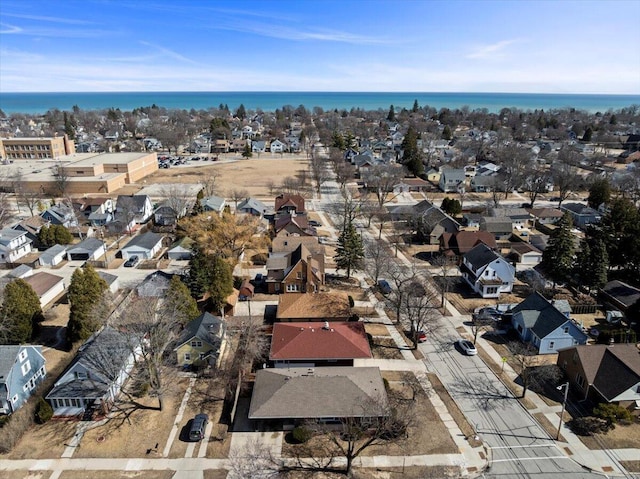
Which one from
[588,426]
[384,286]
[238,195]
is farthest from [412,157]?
[588,426]

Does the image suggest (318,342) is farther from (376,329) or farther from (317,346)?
(376,329)

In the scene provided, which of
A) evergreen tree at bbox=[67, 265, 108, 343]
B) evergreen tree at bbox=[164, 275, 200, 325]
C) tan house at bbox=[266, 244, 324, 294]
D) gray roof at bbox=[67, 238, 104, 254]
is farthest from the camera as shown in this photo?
gray roof at bbox=[67, 238, 104, 254]

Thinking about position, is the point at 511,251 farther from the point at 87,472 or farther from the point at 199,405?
the point at 87,472

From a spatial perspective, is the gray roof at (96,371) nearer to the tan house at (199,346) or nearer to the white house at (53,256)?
the tan house at (199,346)

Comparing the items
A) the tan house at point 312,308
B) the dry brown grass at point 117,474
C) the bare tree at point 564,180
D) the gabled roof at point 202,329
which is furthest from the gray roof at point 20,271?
the bare tree at point 564,180

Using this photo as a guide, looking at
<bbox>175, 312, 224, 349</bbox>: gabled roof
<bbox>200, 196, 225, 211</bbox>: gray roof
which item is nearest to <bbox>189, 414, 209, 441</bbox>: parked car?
<bbox>175, 312, 224, 349</bbox>: gabled roof

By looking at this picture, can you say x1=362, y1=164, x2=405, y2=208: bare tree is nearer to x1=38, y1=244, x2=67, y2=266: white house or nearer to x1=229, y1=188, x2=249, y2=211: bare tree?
x1=229, y1=188, x2=249, y2=211: bare tree

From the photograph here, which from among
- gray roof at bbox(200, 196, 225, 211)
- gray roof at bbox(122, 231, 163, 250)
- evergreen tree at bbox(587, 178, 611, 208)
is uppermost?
evergreen tree at bbox(587, 178, 611, 208)
